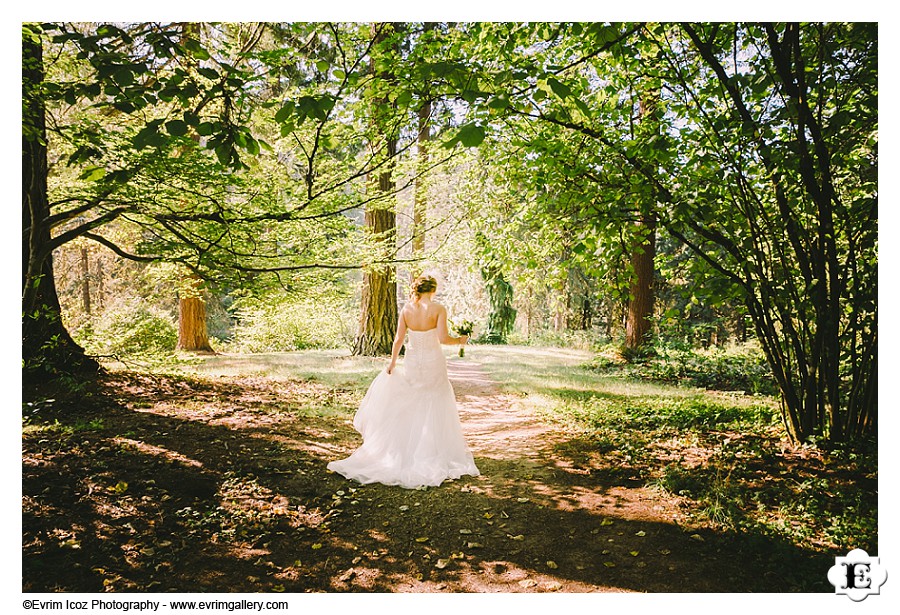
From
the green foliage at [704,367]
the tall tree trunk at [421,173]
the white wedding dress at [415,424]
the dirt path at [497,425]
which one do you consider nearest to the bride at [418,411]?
the white wedding dress at [415,424]

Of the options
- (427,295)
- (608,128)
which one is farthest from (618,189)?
(427,295)

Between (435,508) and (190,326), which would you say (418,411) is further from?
(190,326)

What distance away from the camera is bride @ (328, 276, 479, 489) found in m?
4.80

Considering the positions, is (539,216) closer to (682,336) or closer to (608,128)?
(608,128)

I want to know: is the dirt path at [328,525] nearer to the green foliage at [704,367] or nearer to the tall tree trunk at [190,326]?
the green foliage at [704,367]

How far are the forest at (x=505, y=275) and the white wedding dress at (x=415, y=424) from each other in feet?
1.06

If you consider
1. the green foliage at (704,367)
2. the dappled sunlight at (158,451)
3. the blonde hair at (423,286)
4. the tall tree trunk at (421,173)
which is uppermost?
the tall tree trunk at (421,173)

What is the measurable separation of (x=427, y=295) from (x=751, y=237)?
2956 mm

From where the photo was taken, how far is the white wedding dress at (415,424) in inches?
188

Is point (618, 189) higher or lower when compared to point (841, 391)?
higher

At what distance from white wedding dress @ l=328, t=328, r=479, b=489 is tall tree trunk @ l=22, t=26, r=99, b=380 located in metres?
2.94

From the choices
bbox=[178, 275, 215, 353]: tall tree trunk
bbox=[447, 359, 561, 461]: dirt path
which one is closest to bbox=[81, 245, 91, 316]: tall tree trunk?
bbox=[178, 275, 215, 353]: tall tree trunk

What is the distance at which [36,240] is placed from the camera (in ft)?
14.4
